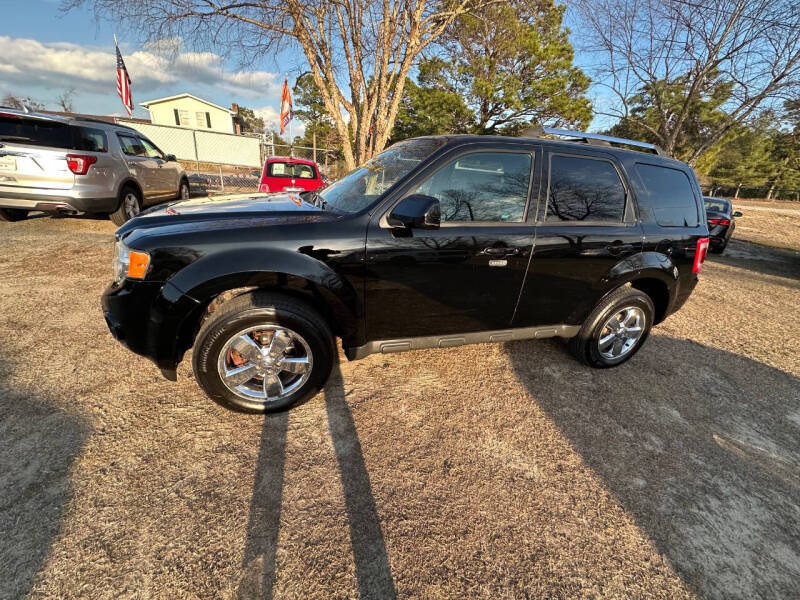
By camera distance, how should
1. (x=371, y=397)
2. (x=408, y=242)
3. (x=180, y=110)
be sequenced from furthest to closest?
(x=180, y=110) < (x=371, y=397) < (x=408, y=242)

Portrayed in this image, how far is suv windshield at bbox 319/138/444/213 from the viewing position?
8.14 ft

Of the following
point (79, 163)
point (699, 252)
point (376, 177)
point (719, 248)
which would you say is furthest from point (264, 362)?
point (719, 248)

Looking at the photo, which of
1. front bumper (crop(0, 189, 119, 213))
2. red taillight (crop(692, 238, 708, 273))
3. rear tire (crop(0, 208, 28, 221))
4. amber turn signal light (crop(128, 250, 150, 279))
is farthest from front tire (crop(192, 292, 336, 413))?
rear tire (crop(0, 208, 28, 221))

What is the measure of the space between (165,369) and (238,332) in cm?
53

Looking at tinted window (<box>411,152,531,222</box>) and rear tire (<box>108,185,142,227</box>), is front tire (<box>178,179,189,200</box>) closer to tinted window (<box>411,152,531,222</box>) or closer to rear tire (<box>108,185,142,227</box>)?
rear tire (<box>108,185,142,227</box>)

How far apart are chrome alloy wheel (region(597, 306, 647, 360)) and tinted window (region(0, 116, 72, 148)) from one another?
755cm

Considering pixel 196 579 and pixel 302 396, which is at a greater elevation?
pixel 302 396

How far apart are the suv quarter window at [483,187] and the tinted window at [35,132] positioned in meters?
6.13

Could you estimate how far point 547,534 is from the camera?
177cm

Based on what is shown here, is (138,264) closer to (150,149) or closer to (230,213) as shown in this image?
(230,213)

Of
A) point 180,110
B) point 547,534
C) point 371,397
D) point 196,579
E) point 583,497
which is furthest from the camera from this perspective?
point 180,110

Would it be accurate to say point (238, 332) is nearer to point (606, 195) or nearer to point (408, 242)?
point (408, 242)

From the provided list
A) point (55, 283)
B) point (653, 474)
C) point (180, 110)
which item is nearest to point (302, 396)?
point (653, 474)

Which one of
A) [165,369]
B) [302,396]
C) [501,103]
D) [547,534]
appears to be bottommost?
[547,534]
